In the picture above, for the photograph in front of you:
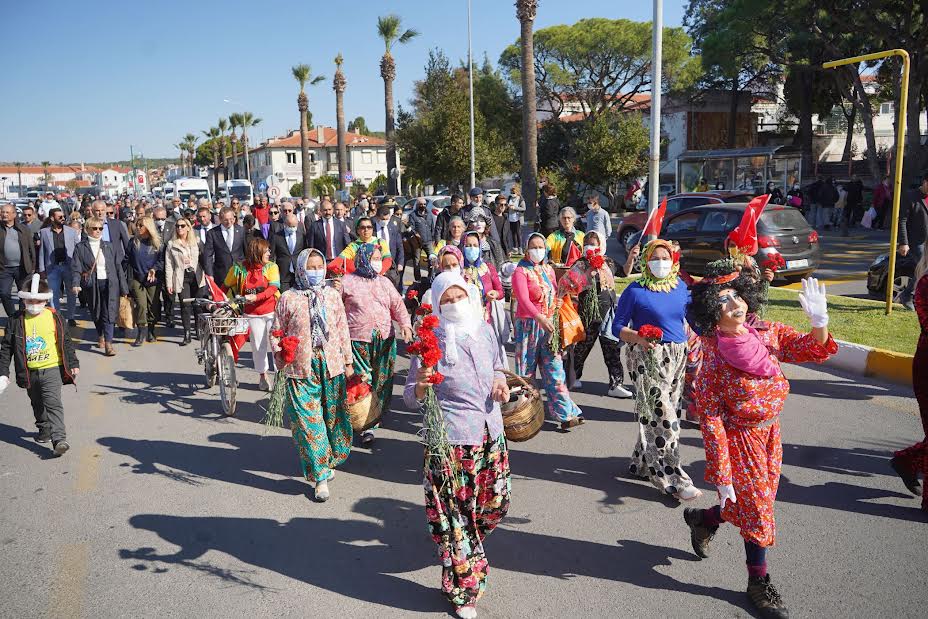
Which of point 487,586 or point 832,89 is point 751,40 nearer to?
point 832,89

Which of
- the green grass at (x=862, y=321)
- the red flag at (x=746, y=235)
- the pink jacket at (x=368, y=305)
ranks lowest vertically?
the green grass at (x=862, y=321)

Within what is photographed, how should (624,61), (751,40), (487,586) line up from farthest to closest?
1. (624,61)
2. (751,40)
3. (487,586)

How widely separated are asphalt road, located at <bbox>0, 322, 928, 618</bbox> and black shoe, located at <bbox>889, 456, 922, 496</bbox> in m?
0.11

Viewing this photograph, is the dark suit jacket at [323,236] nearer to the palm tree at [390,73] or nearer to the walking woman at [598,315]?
the walking woman at [598,315]

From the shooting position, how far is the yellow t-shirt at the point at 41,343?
664cm

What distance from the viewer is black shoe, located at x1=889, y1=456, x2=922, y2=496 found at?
5.15m

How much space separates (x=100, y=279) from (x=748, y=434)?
9.98 metres

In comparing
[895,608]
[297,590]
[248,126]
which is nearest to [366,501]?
[297,590]

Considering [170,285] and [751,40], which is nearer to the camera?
[170,285]

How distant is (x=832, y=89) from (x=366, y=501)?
42236mm

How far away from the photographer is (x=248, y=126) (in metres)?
83.2

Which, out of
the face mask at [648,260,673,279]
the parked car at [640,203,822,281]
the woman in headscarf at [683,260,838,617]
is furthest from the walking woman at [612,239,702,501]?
the parked car at [640,203,822,281]

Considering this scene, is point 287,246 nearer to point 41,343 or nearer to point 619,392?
point 41,343

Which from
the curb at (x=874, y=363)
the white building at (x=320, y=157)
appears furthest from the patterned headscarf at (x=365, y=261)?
the white building at (x=320, y=157)
